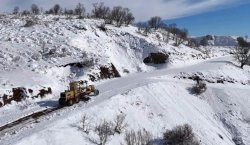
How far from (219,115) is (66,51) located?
20.2m

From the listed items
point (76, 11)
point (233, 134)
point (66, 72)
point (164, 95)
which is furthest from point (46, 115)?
point (76, 11)

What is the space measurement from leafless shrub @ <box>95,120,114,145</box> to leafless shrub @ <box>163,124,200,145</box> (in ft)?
17.2

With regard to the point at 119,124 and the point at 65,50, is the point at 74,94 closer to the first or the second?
the point at 119,124

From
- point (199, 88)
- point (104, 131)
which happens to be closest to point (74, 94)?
point (104, 131)

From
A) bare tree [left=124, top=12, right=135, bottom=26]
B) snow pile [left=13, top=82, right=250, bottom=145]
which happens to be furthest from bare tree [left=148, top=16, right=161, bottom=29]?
snow pile [left=13, top=82, right=250, bottom=145]

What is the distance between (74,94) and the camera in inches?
1432

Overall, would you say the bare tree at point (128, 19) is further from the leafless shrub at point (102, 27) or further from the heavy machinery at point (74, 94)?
the heavy machinery at point (74, 94)

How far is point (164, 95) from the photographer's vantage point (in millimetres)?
43344

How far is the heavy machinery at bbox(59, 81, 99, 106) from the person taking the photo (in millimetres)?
35062

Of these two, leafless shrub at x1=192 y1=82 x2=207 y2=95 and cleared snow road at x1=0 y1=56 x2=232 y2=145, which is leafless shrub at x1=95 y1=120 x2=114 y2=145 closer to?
cleared snow road at x1=0 y1=56 x2=232 y2=145

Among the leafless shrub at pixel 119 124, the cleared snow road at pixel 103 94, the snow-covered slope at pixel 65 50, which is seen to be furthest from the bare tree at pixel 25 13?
the leafless shrub at pixel 119 124

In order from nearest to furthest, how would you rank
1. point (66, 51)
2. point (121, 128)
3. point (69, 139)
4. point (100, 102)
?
point (69, 139) < point (121, 128) < point (100, 102) < point (66, 51)

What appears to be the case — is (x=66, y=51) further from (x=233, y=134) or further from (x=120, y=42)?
(x=233, y=134)

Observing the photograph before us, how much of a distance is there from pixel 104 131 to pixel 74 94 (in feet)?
26.9
